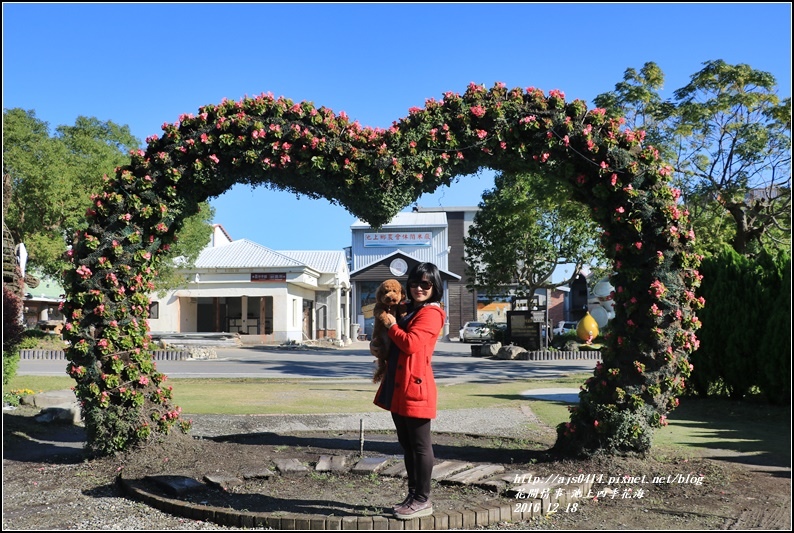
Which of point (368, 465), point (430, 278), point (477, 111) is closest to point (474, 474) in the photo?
point (368, 465)

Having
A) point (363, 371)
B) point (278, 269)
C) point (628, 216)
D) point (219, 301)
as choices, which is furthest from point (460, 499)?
point (219, 301)

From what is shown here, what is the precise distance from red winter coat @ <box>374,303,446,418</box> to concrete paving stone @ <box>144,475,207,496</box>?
196 centimetres

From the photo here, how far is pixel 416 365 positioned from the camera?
4.98 m

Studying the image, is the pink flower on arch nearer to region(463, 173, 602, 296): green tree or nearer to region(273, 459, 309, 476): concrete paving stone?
region(273, 459, 309, 476): concrete paving stone

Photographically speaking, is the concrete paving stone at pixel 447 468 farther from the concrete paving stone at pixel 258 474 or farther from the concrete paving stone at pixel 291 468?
the concrete paving stone at pixel 258 474

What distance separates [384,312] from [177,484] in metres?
2.38

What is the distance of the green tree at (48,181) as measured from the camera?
2772cm

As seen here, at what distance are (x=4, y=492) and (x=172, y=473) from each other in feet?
4.57

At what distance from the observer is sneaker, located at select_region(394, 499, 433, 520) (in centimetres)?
492

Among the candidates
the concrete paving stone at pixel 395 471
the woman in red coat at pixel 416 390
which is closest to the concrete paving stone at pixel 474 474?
the concrete paving stone at pixel 395 471

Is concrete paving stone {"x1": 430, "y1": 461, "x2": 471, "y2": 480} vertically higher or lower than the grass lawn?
higher

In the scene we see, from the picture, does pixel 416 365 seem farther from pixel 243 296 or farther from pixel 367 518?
pixel 243 296

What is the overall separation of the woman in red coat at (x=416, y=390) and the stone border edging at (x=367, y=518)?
10cm

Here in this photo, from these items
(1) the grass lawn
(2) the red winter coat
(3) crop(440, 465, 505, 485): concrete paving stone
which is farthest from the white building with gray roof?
(2) the red winter coat
